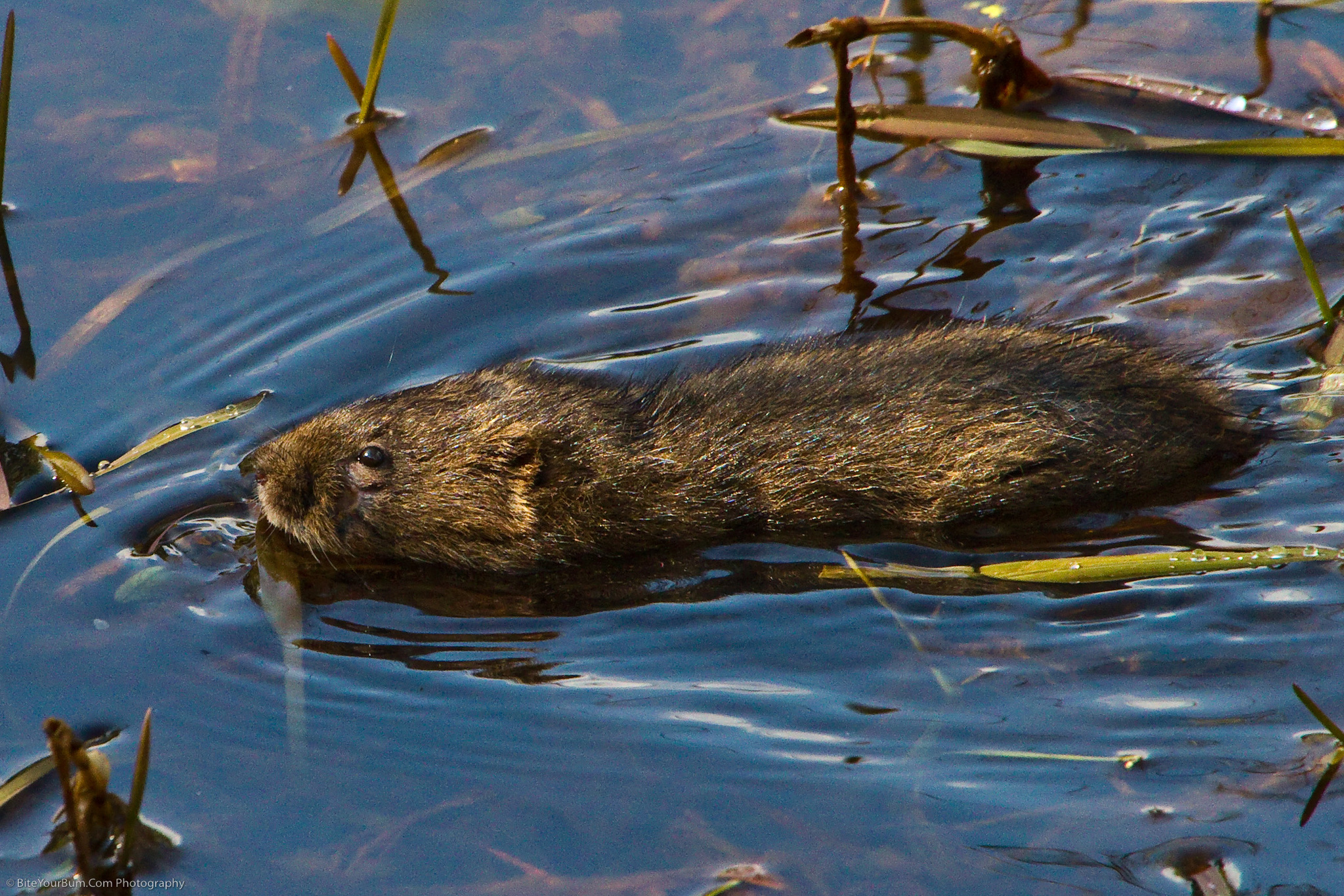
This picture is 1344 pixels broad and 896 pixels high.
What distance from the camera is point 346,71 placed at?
7250 millimetres

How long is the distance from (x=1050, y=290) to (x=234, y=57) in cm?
437

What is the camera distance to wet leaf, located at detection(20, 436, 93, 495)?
541 centimetres

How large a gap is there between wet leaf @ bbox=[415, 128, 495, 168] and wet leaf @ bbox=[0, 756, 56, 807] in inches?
150

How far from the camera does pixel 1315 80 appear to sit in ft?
24.4

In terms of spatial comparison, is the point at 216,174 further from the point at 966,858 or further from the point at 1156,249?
the point at 966,858

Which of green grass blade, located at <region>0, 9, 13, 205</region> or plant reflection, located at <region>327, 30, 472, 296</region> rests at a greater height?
green grass blade, located at <region>0, 9, 13, 205</region>

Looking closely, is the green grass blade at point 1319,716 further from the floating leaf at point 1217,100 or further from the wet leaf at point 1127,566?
the floating leaf at point 1217,100

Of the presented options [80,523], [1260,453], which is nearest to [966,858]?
[1260,453]

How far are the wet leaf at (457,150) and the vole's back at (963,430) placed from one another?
2.52 meters

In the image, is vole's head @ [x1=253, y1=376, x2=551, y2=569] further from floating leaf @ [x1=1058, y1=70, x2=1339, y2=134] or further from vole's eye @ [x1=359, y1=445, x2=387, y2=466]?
floating leaf @ [x1=1058, y1=70, x2=1339, y2=134]

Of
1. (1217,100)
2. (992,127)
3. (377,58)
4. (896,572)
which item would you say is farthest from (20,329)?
(1217,100)

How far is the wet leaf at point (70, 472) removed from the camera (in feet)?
17.7

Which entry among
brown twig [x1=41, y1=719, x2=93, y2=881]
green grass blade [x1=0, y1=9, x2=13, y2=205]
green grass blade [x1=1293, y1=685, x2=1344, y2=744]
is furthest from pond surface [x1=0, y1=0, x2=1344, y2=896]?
green grass blade [x1=0, y1=9, x2=13, y2=205]

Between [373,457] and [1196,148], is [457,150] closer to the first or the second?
[373,457]
